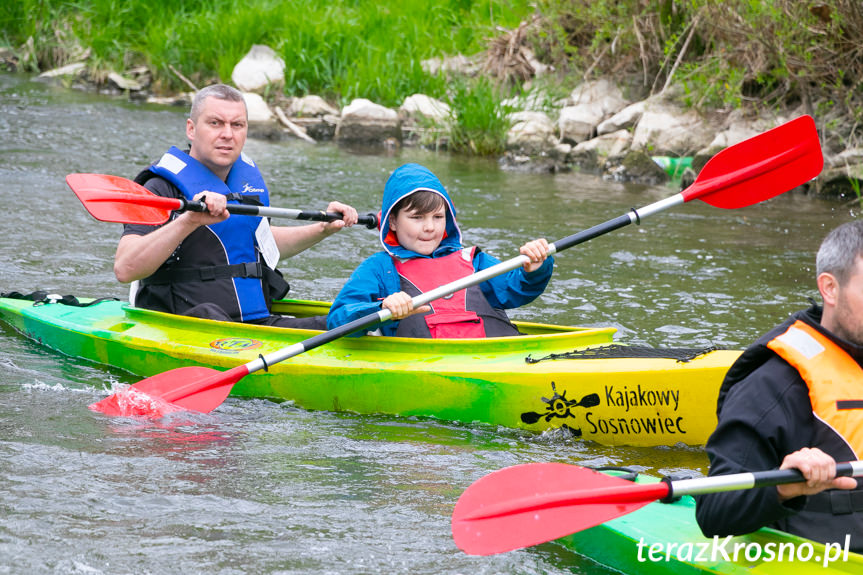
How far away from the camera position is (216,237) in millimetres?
4383

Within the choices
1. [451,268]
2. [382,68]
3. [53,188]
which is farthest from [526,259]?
[382,68]

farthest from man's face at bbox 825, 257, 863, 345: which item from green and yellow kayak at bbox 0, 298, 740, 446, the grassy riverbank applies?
the grassy riverbank

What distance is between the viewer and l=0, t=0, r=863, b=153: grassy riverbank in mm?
8945

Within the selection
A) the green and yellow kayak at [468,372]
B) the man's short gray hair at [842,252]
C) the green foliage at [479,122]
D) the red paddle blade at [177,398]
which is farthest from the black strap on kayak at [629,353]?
the green foliage at [479,122]

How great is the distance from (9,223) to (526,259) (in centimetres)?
435

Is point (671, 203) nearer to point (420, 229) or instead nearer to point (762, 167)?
point (762, 167)

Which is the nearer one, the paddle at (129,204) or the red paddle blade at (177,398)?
the red paddle blade at (177,398)

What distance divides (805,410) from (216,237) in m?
2.83

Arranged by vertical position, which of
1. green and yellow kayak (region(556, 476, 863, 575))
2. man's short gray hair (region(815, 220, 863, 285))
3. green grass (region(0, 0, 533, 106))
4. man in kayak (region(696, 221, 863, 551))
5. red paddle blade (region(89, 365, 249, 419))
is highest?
green grass (region(0, 0, 533, 106))

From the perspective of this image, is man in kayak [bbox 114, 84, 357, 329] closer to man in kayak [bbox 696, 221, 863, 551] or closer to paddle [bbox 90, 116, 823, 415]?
paddle [bbox 90, 116, 823, 415]

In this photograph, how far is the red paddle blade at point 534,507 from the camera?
230 centimetres

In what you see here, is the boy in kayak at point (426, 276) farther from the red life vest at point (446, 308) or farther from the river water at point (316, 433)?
the river water at point (316, 433)

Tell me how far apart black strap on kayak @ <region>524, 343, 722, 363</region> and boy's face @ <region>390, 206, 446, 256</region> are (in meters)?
0.65

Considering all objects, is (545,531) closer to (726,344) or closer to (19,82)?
(726,344)
